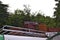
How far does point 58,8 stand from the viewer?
31734 mm

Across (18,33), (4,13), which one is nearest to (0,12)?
(4,13)

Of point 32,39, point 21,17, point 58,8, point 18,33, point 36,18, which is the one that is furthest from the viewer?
point 36,18

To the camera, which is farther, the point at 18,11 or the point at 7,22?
the point at 18,11

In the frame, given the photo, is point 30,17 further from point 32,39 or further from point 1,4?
point 32,39

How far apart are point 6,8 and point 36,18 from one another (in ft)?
16.9

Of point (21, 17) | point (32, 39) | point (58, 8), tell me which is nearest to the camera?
point (32, 39)

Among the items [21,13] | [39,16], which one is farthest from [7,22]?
[39,16]

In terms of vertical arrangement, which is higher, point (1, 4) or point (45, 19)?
point (1, 4)

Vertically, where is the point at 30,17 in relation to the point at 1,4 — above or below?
below

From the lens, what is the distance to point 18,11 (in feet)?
125

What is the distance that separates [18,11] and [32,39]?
3082 centimetres

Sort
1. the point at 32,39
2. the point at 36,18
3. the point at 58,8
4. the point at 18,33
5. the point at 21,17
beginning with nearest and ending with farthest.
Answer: the point at 32,39 < the point at 18,33 < the point at 58,8 < the point at 21,17 < the point at 36,18

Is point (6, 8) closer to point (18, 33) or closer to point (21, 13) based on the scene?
point (21, 13)

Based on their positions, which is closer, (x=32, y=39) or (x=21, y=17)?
(x=32, y=39)
